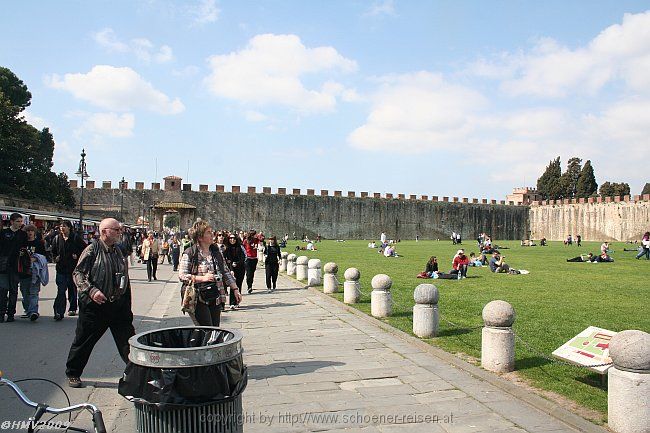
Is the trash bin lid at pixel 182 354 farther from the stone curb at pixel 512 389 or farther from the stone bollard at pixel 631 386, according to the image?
the stone bollard at pixel 631 386

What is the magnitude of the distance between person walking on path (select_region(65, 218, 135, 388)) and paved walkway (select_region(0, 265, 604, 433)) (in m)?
0.35

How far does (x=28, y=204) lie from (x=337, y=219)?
33.6m

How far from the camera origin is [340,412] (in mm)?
4215

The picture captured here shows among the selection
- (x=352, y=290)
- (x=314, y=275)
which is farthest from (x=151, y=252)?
(x=352, y=290)

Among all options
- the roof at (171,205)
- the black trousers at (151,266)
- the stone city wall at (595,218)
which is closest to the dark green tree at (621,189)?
the stone city wall at (595,218)

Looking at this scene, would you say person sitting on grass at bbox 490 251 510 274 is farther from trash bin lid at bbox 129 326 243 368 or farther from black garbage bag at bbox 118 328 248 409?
black garbage bag at bbox 118 328 248 409

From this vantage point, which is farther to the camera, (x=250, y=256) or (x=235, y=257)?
(x=250, y=256)

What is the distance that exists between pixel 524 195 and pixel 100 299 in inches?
3098

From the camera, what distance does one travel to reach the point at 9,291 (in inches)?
323

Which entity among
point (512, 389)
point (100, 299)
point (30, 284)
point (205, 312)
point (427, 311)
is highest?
point (100, 299)

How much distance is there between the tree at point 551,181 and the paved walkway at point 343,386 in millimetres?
69716

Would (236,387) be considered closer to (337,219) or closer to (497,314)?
(497,314)

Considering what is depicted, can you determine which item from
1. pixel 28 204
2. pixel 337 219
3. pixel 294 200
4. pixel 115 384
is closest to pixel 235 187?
pixel 294 200

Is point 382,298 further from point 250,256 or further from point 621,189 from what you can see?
point 621,189
